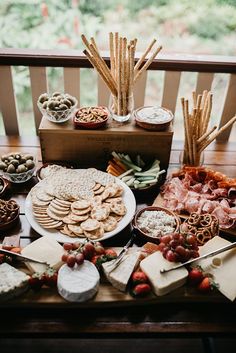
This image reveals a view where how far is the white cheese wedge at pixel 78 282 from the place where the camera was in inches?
51.8

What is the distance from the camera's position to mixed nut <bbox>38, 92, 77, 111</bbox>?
1854mm

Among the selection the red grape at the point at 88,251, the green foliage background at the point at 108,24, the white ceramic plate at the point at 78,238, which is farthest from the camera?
the green foliage background at the point at 108,24

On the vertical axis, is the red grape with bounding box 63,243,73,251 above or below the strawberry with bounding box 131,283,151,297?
above

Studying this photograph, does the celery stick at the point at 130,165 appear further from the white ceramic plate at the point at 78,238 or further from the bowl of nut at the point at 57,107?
the bowl of nut at the point at 57,107

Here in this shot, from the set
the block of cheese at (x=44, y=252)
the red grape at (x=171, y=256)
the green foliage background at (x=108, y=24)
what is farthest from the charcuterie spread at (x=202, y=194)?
the green foliage background at (x=108, y=24)

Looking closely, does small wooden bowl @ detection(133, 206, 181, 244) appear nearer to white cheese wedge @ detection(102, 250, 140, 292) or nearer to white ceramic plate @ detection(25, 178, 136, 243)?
white ceramic plate @ detection(25, 178, 136, 243)

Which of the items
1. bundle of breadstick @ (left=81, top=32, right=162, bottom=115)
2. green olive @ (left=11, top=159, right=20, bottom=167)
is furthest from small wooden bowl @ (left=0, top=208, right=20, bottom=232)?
bundle of breadstick @ (left=81, top=32, right=162, bottom=115)

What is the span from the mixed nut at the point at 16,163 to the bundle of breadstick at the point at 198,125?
2.61 feet

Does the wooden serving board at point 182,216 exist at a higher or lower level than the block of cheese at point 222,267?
lower

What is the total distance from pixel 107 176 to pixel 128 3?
117 inches

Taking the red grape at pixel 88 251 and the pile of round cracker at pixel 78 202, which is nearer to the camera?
the red grape at pixel 88 251

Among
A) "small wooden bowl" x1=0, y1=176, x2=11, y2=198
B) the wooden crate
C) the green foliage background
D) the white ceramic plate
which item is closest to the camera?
the white ceramic plate

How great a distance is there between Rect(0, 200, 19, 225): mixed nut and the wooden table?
40cm

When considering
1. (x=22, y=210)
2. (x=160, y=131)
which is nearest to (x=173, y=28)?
(x=160, y=131)
